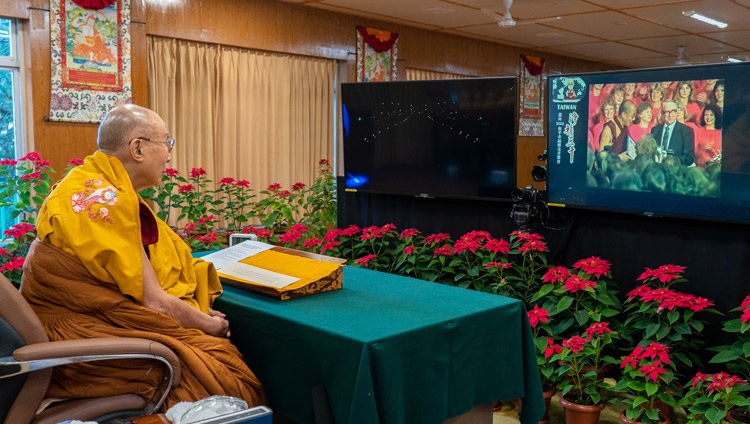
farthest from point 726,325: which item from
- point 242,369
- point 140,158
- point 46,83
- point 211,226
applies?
point 46,83

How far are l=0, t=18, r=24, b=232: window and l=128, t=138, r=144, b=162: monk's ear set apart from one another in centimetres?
347

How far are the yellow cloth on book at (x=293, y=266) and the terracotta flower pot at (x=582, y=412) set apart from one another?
4.33 feet

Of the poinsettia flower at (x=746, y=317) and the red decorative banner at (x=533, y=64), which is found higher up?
the red decorative banner at (x=533, y=64)

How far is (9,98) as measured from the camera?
5230mm

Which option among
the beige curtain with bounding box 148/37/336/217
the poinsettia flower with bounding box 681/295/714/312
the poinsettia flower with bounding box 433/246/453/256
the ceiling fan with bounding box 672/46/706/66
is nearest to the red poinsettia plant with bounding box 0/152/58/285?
the beige curtain with bounding box 148/37/336/217

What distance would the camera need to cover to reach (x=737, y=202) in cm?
301

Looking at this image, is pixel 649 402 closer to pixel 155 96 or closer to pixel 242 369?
pixel 242 369

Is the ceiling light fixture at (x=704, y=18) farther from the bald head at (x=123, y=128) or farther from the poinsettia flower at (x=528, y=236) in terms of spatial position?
the bald head at (x=123, y=128)

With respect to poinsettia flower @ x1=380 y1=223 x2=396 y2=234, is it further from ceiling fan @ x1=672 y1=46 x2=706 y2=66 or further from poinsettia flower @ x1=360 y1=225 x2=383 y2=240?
ceiling fan @ x1=672 y1=46 x2=706 y2=66

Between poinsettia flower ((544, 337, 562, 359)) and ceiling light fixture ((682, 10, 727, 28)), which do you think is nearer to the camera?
poinsettia flower ((544, 337, 562, 359))

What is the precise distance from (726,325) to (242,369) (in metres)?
1.90

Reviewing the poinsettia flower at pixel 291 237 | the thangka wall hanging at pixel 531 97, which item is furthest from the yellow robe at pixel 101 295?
the thangka wall hanging at pixel 531 97

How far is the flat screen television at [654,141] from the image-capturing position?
118 inches

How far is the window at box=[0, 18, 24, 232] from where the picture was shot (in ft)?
16.8
